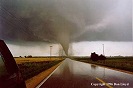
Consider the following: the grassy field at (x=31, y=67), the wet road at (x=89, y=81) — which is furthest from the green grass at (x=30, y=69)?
the wet road at (x=89, y=81)

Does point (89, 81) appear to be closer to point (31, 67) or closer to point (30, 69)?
point (30, 69)

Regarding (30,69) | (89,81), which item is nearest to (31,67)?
(30,69)

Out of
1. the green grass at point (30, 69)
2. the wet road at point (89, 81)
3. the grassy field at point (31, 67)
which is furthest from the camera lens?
the grassy field at point (31, 67)

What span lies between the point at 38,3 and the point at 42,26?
3214mm

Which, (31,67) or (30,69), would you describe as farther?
(31,67)

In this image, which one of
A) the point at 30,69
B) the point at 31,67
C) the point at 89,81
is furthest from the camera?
the point at 31,67

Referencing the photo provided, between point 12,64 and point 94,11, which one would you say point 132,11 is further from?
point 12,64

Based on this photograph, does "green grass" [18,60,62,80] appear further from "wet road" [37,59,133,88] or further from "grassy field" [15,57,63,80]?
"wet road" [37,59,133,88]

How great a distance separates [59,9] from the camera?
42.5 feet

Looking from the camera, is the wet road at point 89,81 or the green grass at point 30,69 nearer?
the wet road at point 89,81

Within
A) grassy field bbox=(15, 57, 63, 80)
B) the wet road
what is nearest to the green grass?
grassy field bbox=(15, 57, 63, 80)

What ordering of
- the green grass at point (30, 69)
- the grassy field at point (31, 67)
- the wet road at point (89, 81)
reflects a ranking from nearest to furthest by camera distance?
1. the wet road at point (89, 81)
2. the green grass at point (30, 69)
3. the grassy field at point (31, 67)

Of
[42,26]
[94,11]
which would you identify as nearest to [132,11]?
[94,11]

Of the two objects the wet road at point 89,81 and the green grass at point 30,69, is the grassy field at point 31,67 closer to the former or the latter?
the green grass at point 30,69
